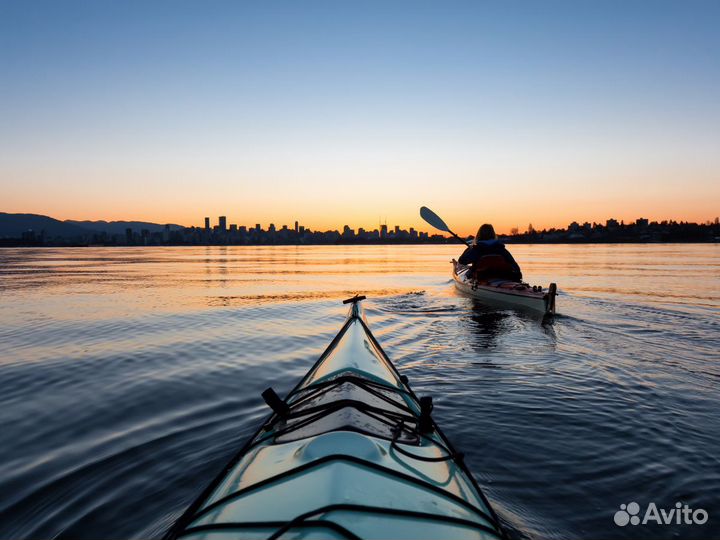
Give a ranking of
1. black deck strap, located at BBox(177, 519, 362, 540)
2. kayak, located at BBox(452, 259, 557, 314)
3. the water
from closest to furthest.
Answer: black deck strap, located at BBox(177, 519, 362, 540) → the water → kayak, located at BBox(452, 259, 557, 314)

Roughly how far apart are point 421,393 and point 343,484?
210 inches

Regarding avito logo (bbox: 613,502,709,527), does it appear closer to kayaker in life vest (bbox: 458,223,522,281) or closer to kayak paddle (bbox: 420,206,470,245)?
kayaker in life vest (bbox: 458,223,522,281)

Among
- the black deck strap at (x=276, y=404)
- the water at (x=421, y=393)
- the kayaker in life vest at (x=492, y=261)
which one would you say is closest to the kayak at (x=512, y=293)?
the kayaker in life vest at (x=492, y=261)

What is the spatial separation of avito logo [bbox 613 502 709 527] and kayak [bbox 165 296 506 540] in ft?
7.05

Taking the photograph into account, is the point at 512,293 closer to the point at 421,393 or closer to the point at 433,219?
the point at 433,219

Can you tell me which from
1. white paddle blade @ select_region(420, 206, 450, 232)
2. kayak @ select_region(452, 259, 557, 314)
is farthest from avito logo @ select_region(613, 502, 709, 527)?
white paddle blade @ select_region(420, 206, 450, 232)

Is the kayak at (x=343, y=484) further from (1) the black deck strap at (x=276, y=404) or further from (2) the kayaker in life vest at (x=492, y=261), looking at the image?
(2) the kayaker in life vest at (x=492, y=261)

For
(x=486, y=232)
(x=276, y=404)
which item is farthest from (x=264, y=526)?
(x=486, y=232)

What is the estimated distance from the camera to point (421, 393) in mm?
7594

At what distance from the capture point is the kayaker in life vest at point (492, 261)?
734 inches

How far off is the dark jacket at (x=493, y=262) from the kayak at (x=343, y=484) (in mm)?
15660

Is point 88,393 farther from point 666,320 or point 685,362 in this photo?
point 666,320

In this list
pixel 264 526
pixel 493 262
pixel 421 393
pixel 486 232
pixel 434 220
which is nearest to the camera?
pixel 264 526

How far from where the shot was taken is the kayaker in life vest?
61.2ft
